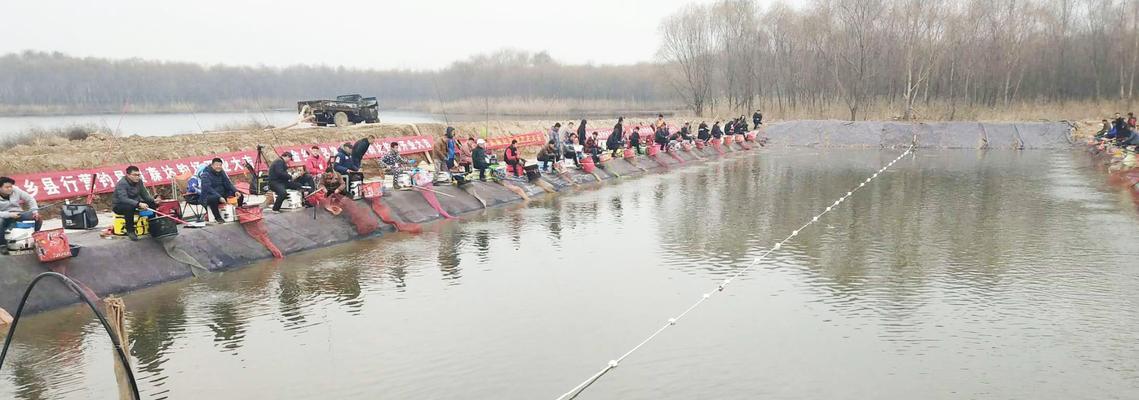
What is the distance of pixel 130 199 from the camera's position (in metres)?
11.6

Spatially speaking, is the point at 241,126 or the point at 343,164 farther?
the point at 241,126

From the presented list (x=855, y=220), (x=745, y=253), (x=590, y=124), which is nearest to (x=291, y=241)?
(x=745, y=253)

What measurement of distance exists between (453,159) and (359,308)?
9.97 meters

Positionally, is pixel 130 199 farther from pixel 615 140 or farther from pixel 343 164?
pixel 615 140

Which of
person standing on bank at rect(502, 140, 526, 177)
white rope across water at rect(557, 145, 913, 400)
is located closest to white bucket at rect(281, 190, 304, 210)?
person standing on bank at rect(502, 140, 526, 177)

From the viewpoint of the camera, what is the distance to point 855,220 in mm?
16250

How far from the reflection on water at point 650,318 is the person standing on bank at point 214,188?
168 centimetres

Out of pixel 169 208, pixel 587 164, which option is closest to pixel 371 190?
pixel 169 208

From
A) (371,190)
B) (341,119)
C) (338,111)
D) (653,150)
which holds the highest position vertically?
(338,111)

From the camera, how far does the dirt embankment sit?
1802 cm

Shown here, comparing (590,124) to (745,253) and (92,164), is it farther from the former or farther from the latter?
(745,253)

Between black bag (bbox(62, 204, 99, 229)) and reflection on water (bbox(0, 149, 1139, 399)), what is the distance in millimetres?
2199

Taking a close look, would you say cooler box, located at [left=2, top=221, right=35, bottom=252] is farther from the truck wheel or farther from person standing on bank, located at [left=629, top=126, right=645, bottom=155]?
the truck wheel

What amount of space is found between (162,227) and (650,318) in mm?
7650
